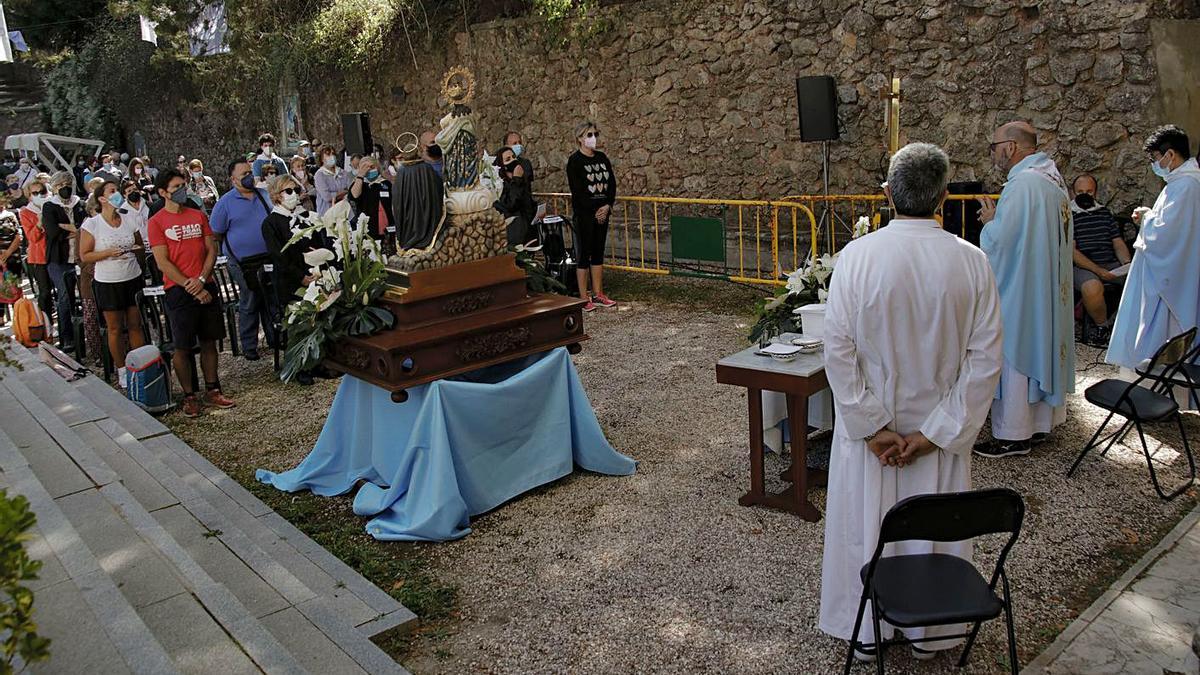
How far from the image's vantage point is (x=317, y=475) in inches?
230

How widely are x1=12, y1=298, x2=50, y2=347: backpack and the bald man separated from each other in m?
9.18

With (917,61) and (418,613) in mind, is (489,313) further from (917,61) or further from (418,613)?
(917,61)

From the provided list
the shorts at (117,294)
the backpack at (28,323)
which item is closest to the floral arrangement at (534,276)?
the shorts at (117,294)

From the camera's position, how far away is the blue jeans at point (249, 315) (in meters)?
8.82

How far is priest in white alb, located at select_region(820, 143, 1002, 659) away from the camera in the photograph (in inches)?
129

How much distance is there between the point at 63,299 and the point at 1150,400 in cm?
957

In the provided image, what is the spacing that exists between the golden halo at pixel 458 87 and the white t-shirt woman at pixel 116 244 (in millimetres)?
3668

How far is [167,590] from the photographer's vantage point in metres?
3.52

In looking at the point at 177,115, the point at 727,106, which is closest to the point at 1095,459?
the point at 727,106

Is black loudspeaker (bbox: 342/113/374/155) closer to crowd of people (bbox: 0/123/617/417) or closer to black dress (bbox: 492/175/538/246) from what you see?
crowd of people (bbox: 0/123/617/417)

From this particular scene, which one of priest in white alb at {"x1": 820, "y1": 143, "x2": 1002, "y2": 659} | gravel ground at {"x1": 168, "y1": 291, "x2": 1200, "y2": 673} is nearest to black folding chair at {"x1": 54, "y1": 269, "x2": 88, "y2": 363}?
gravel ground at {"x1": 168, "y1": 291, "x2": 1200, "y2": 673}

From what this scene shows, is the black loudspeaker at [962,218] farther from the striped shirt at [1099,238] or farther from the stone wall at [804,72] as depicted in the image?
the stone wall at [804,72]

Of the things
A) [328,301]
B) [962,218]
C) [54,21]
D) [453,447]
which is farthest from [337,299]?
[54,21]

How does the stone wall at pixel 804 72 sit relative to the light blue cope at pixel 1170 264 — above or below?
above
